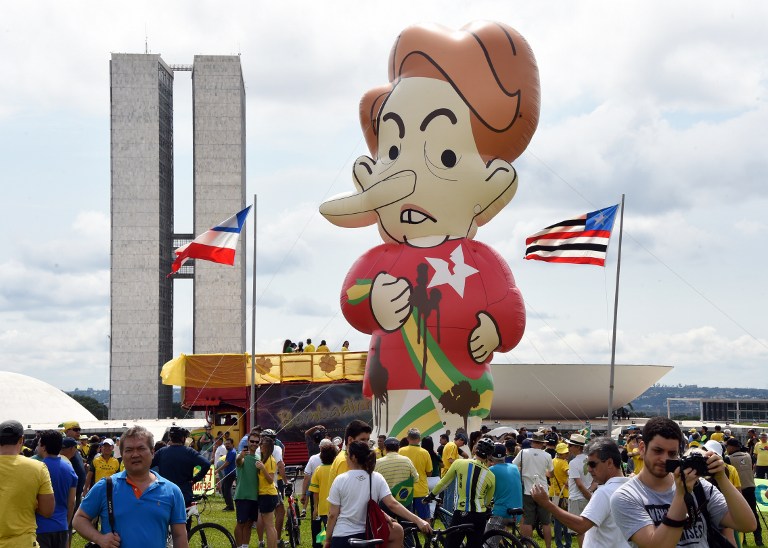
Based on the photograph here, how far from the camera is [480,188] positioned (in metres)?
18.6

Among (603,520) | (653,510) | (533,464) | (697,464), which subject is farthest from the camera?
(533,464)

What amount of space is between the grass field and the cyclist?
4.09 meters

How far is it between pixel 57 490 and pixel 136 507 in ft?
9.33

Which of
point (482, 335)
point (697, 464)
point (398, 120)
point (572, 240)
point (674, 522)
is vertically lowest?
point (674, 522)

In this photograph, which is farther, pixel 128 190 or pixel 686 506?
pixel 128 190

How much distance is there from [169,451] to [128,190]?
66803 millimetres

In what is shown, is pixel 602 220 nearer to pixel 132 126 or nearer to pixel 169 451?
pixel 169 451

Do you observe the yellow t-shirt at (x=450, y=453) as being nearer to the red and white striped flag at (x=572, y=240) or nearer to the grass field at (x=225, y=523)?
the grass field at (x=225, y=523)

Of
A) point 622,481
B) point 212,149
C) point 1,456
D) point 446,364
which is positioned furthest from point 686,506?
point 212,149

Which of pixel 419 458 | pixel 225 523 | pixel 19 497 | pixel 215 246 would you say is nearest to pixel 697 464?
pixel 19 497

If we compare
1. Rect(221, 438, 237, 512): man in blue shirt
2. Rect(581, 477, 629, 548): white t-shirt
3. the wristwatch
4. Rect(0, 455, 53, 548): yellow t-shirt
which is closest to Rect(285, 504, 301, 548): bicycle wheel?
Rect(221, 438, 237, 512): man in blue shirt

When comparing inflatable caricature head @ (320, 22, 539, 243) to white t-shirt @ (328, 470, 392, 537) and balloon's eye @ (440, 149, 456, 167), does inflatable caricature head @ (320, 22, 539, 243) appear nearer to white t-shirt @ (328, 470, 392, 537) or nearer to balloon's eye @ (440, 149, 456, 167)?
balloon's eye @ (440, 149, 456, 167)

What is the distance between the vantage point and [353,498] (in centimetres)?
740

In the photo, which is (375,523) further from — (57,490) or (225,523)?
(225,523)
